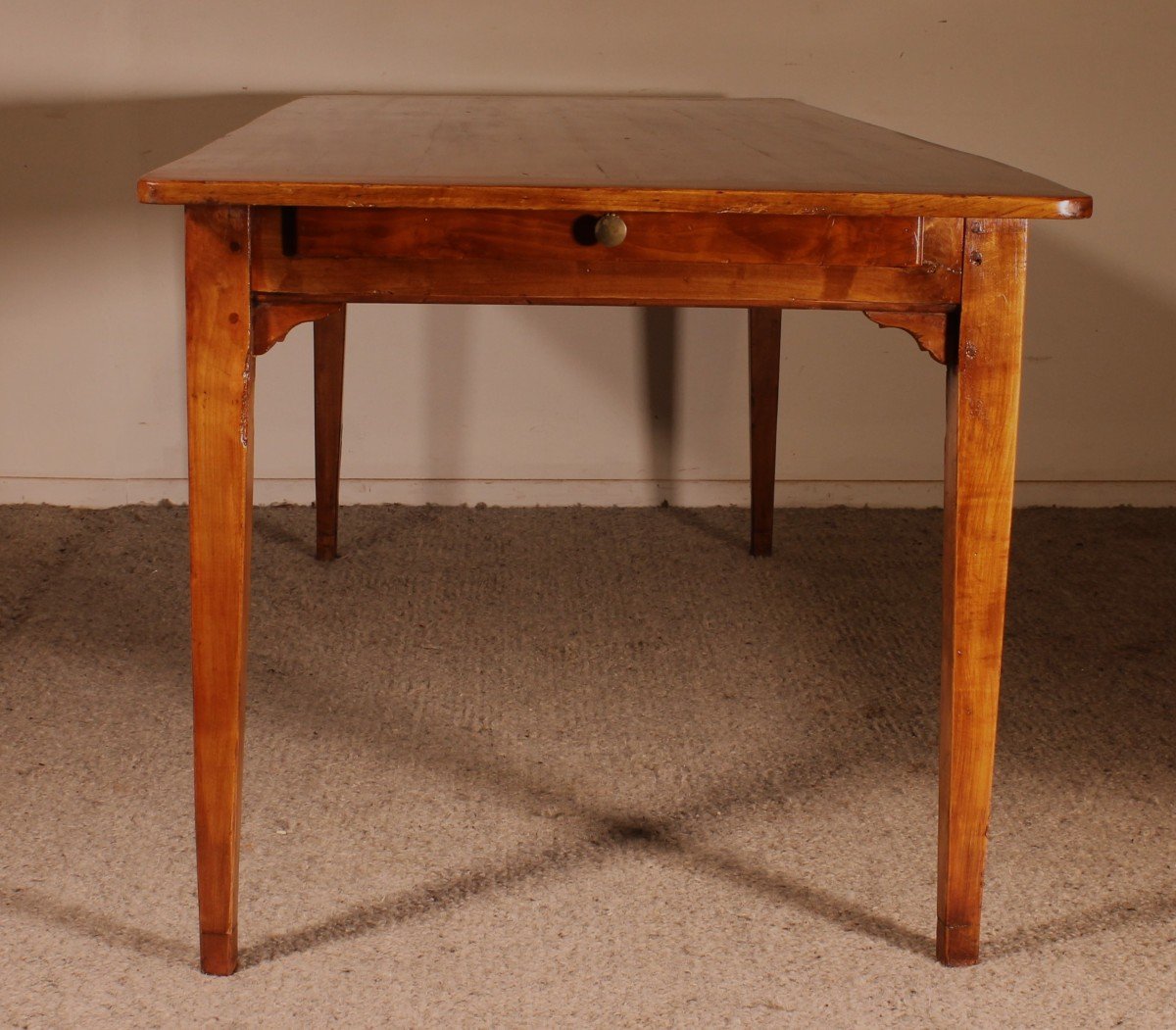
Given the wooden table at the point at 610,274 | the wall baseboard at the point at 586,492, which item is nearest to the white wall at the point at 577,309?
the wall baseboard at the point at 586,492

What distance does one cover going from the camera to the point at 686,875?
1.19 meters

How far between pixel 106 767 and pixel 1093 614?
121 cm

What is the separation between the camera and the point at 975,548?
3.34 ft

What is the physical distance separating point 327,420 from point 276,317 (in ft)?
2.90

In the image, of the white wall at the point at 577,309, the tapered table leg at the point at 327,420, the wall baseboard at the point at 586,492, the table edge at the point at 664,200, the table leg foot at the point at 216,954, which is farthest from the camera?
the wall baseboard at the point at 586,492

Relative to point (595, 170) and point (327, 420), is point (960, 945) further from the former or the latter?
point (327, 420)

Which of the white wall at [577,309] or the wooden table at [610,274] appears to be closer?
the wooden table at [610,274]

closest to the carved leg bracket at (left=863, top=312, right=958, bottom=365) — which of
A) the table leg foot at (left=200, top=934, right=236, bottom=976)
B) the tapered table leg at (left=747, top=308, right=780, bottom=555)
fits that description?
the table leg foot at (left=200, top=934, right=236, bottom=976)

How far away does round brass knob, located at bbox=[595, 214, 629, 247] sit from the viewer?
944 mm

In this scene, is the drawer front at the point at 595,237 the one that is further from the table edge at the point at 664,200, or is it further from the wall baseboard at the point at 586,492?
the wall baseboard at the point at 586,492

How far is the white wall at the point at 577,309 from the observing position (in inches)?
79.2

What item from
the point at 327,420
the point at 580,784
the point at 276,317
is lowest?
the point at 580,784

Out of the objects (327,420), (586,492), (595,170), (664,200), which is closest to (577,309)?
(586,492)

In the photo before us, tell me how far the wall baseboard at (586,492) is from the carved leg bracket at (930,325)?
124cm
